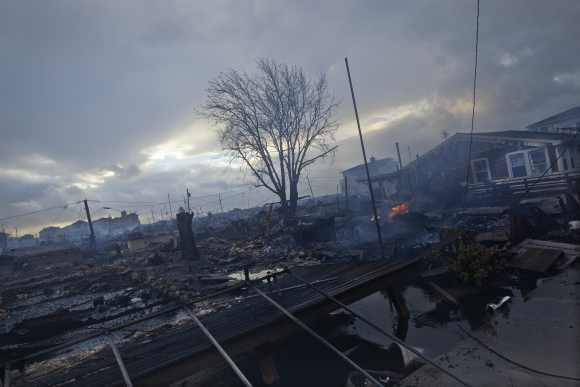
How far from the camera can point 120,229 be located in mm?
72188

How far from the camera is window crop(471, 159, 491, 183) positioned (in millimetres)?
22359

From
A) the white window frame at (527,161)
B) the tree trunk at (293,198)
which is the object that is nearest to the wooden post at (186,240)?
the tree trunk at (293,198)

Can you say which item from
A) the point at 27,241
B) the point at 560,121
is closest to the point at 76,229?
the point at 27,241

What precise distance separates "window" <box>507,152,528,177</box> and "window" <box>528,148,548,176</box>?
0.49 meters

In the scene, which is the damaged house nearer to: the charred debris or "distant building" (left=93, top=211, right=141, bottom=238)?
the charred debris

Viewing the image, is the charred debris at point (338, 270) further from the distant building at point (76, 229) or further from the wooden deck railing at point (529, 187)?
the distant building at point (76, 229)

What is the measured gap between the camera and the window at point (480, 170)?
73.4 ft

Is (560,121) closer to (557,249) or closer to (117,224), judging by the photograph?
(557,249)

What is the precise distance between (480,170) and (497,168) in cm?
122

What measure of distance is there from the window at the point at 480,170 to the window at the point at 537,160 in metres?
3.12

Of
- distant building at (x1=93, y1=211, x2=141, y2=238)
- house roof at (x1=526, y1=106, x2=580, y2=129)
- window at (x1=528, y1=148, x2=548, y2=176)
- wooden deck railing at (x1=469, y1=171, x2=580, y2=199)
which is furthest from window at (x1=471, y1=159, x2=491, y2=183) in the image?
distant building at (x1=93, y1=211, x2=141, y2=238)

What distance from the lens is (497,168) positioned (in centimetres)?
2175

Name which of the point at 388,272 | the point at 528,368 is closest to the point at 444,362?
the point at 528,368

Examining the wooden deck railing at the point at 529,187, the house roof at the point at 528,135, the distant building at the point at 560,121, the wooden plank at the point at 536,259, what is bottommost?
the wooden plank at the point at 536,259
